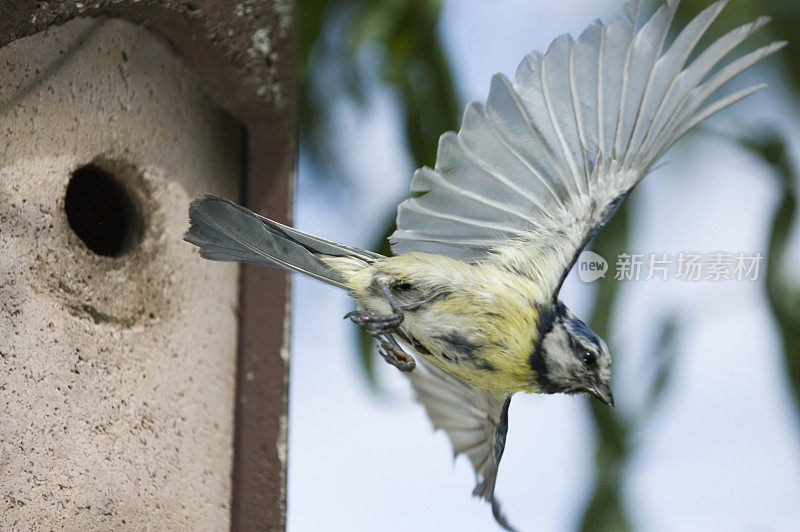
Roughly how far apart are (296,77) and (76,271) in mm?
593

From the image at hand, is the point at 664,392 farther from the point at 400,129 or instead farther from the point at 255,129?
the point at 255,129

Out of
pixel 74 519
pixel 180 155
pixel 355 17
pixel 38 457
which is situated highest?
pixel 355 17

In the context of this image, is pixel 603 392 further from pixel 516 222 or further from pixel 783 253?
pixel 783 253

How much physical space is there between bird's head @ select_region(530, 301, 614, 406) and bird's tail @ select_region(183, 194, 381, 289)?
0.96 ft

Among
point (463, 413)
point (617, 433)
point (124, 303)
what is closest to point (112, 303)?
point (124, 303)

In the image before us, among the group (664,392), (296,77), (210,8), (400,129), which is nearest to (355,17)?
(400,129)

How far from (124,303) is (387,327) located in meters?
0.53

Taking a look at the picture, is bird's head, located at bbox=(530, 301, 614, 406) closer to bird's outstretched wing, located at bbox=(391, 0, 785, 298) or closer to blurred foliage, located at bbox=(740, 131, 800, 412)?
bird's outstretched wing, located at bbox=(391, 0, 785, 298)

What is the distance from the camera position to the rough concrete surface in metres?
1.25

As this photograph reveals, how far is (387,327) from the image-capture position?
3.89ft

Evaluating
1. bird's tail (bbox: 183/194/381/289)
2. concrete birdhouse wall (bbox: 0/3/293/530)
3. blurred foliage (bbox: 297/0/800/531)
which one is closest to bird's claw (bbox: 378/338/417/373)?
bird's tail (bbox: 183/194/381/289)

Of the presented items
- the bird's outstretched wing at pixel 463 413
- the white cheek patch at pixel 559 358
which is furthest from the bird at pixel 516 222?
the bird's outstretched wing at pixel 463 413

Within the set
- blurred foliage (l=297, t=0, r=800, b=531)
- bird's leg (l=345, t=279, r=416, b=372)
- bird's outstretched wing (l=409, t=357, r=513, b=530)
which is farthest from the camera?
blurred foliage (l=297, t=0, r=800, b=531)

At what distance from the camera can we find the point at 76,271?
1358mm
